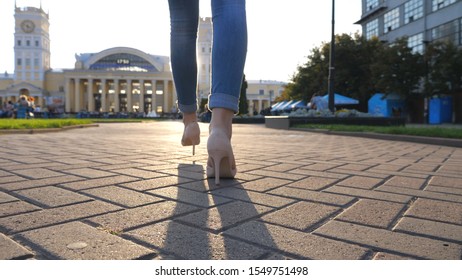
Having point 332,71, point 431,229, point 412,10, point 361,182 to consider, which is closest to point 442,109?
point 412,10

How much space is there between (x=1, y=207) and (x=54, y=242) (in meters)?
0.56

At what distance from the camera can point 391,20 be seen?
112ft

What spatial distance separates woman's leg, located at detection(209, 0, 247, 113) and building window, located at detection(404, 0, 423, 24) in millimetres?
32517

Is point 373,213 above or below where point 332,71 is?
below

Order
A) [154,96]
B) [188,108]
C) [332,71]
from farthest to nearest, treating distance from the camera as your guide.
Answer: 1. [154,96]
2. [332,71]
3. [188,108]

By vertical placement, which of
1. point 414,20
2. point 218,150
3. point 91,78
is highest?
point 91,78

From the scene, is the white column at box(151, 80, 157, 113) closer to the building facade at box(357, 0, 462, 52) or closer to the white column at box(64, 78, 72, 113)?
the white column at box(64, 78, 72, 113)

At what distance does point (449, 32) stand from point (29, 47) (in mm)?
87927

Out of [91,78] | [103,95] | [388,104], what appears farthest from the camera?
[103,95]

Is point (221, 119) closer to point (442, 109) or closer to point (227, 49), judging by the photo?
point (227, 49)

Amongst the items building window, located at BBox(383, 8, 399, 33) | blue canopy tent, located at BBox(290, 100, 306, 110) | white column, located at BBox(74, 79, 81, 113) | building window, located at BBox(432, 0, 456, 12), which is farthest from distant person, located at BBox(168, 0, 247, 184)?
white column, located at BBox(74, 79, 81, 113)

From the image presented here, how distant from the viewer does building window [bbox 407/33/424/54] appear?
95.7ft
